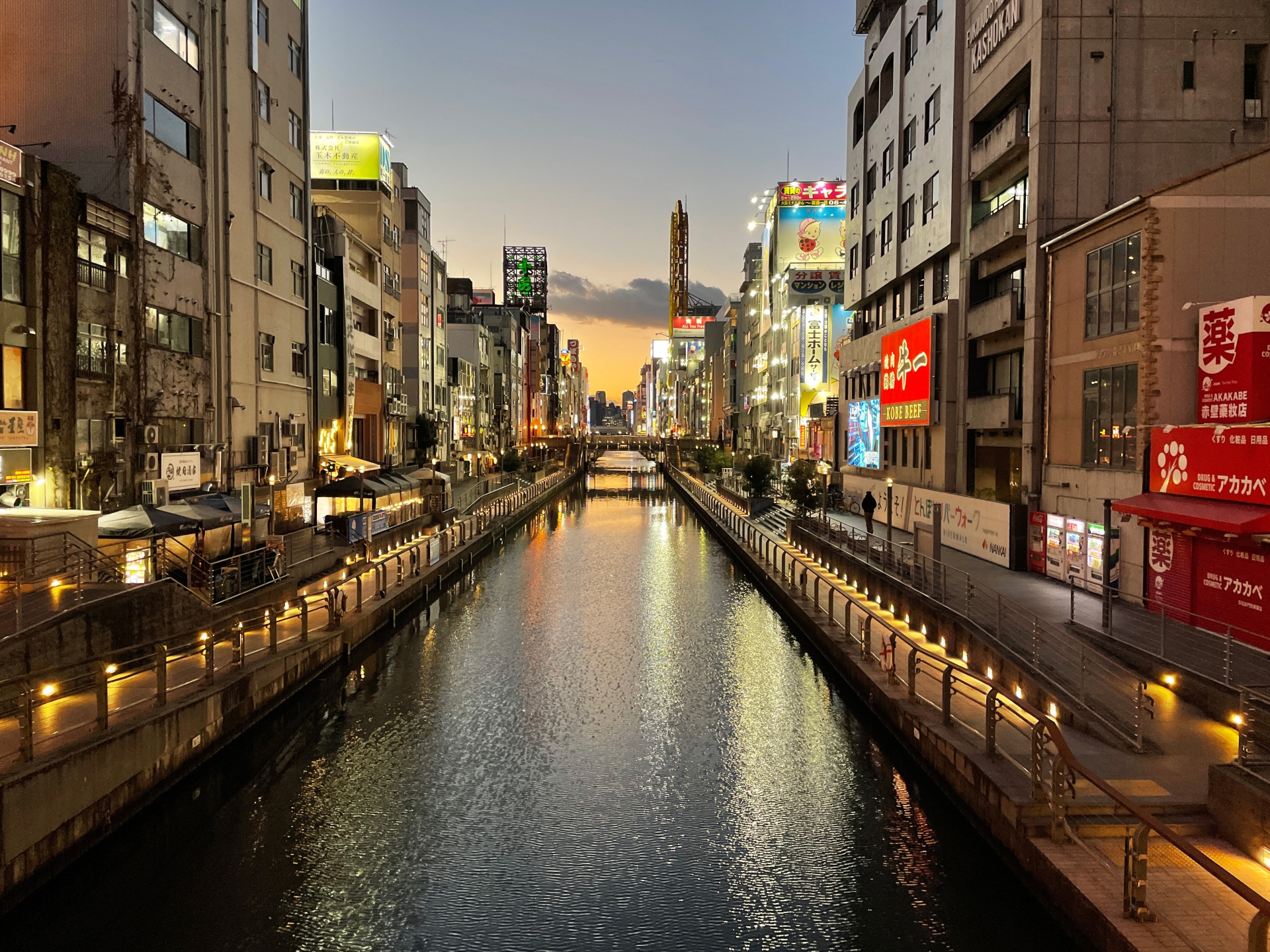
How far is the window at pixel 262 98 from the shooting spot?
110 feet

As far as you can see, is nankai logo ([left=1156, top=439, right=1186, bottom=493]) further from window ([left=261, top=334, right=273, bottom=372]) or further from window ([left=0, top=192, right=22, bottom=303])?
window ([left=261, top=334, right=273, bottom=372])

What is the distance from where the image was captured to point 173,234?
90.7 feet

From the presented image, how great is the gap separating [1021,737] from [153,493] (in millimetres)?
23792

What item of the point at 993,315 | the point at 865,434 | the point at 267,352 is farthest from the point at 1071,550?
the point at 267,352

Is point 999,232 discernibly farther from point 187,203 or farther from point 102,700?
point 102,700

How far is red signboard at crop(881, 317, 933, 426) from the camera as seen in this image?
3531 cm

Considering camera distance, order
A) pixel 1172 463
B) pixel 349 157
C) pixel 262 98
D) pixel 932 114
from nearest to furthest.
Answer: pixel 1172 463, pixel 262 98, pixel 932 114, pixel 349 157

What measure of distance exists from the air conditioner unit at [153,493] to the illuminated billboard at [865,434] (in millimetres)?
31626

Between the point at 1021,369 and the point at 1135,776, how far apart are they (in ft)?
76.2

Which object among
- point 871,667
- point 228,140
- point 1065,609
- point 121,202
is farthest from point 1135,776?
point 228,140

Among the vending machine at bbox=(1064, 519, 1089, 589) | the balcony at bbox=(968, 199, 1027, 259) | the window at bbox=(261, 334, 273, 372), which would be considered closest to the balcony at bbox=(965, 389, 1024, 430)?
the balcony at bbox=(968, 199, 1027, 259)

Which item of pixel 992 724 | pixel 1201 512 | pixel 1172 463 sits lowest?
pixel 992 724

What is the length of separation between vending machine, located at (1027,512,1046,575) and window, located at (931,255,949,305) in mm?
15137

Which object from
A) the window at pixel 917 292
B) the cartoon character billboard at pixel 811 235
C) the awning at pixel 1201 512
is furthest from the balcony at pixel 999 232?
the cartoon character billboard at pixel 811 235
